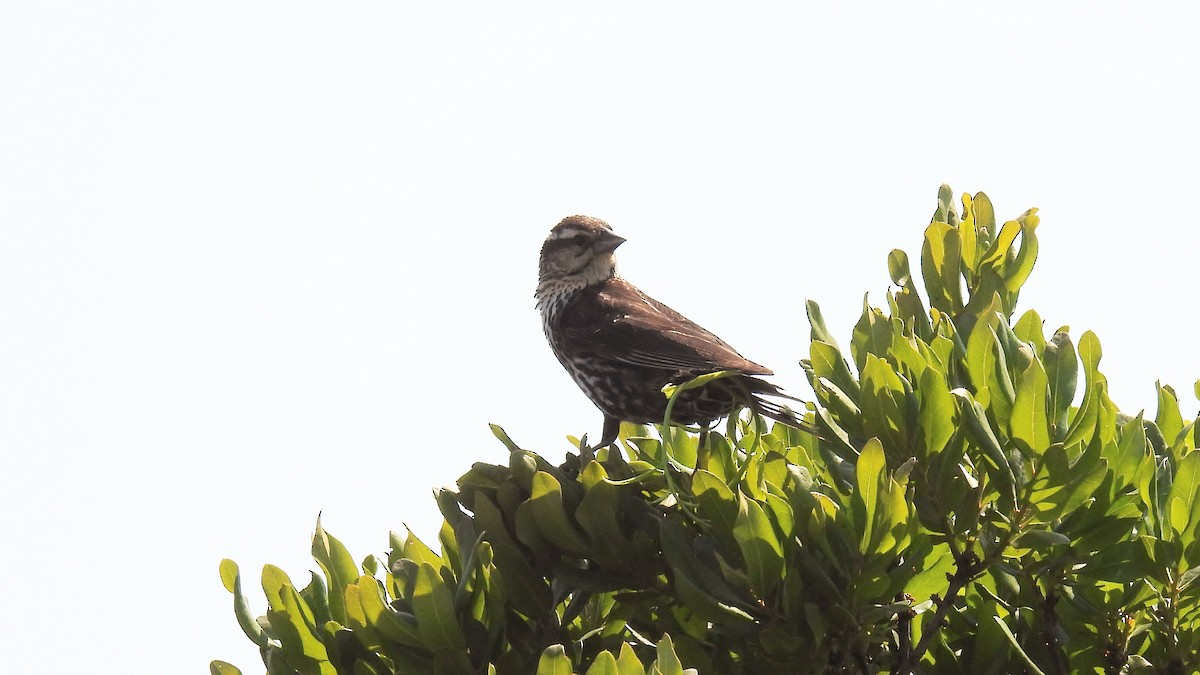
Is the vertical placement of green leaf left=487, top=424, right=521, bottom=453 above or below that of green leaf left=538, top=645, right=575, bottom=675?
above

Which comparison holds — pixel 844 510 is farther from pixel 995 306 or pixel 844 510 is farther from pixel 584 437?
pixel 584 437

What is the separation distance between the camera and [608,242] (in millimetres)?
6422

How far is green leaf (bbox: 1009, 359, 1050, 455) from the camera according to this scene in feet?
8.55

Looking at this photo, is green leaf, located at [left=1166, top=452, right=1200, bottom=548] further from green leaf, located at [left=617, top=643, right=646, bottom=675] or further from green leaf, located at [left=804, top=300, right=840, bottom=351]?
green leaf, located at [left=617, top=643, right=646, bottom=675]

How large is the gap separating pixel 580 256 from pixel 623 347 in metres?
1.04

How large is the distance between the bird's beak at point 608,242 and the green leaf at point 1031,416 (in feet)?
12.7

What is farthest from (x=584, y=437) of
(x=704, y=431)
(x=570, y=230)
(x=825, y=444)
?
(x=570, y=230)

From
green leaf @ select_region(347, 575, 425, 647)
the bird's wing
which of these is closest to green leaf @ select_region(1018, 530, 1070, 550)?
green leaf @ select_region(347, 575, 425, 647)

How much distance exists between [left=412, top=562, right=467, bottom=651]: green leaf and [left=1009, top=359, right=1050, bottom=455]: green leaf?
113 centimetres

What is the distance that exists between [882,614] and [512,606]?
2.56ft

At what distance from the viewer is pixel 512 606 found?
2910mm

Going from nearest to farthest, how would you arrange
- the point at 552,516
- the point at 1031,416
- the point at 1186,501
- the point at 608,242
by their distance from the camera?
the point at 1031,416 < the point at 1186,501 < the point at 552,516 < the point at 608,242

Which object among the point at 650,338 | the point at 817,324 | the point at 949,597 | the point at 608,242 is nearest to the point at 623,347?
the point at 650,338

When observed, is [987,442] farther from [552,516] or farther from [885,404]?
[552,516]
